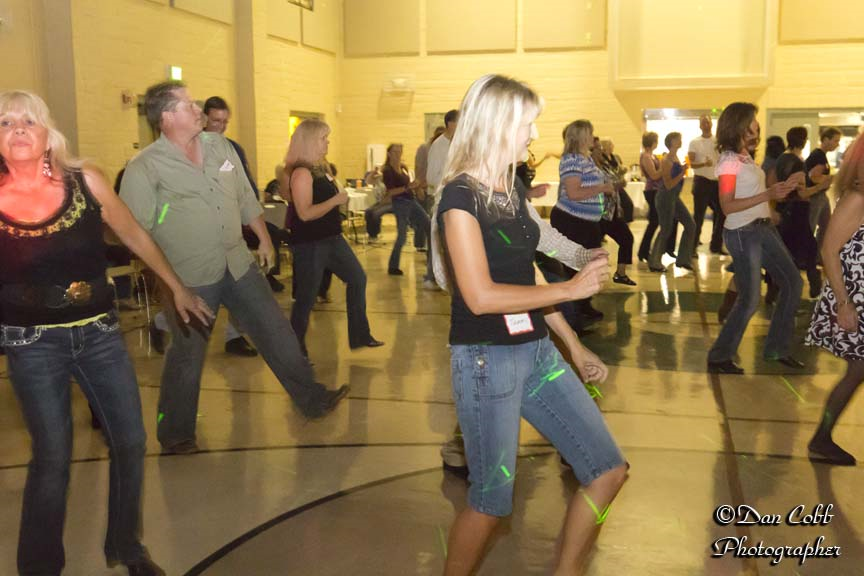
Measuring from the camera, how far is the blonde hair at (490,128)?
2473mm

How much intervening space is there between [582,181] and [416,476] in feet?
11.2

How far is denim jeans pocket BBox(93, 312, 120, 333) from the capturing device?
2.97 metres

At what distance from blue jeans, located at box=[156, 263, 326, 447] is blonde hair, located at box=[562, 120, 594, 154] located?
3169 millimetres

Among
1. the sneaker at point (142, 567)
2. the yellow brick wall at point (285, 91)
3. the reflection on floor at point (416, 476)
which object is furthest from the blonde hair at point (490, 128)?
the yellow brick wall at point (285, 91)

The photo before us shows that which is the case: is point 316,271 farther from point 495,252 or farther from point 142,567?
point 495,252

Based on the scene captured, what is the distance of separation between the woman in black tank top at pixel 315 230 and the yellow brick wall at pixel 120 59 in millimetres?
6330

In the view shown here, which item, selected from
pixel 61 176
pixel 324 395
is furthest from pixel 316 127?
pixel 61 176

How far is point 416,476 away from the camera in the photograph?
4223 millimetres

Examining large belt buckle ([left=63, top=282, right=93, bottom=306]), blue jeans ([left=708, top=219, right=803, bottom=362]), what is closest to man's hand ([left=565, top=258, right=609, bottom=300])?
large belt buckle ([left=63, top=282, right=93, bottom=306])

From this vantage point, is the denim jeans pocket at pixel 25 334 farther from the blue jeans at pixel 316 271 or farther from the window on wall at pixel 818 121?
the window on wall at pixel 818 121

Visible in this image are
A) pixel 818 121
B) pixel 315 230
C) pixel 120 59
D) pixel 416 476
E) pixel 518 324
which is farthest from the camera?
pixel 818 121

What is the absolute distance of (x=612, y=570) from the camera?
10.6 feet

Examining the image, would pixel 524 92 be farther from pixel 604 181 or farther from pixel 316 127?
pixel 604 181

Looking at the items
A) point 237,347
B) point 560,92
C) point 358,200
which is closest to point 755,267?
point 237,347
